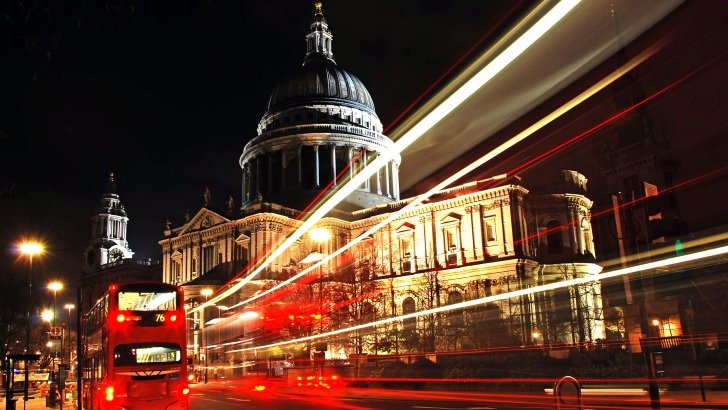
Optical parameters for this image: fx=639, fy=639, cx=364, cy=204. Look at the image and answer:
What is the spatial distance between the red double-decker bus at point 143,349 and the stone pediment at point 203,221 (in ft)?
173

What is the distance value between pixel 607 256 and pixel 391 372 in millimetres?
38572

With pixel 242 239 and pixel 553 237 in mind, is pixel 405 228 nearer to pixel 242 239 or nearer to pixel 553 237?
pixel 553 237

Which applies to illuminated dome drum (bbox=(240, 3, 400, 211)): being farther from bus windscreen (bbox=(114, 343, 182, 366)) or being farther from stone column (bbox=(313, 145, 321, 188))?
bus windscreen (bbox=(114, 343, 182, 366))

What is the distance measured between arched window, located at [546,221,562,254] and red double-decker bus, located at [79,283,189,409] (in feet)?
169

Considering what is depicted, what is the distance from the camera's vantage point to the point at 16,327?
69.9 m

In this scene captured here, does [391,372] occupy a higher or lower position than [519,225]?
lower

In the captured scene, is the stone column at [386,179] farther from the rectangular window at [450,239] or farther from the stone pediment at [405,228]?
the rectangular window at [450,239]

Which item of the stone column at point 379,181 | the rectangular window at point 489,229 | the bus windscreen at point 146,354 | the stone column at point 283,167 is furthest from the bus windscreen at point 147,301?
the stone column at point 379,181

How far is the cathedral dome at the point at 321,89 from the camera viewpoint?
305ft

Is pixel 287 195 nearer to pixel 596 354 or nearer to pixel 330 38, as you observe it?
pixel 330 38

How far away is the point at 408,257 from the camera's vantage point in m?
67.3

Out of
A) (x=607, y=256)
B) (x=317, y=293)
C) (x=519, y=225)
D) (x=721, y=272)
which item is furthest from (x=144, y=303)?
(x=607, y=256)

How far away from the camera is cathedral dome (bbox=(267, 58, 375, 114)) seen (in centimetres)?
9300

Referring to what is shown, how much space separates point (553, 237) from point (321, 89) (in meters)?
43.5
